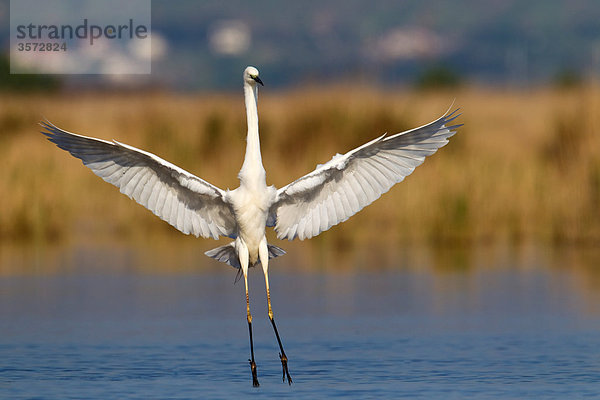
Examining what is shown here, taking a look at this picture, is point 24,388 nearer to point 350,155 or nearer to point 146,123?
point 350,155

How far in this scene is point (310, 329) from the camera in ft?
33.0

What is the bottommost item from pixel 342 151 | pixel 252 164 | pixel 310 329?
pixel 310 329

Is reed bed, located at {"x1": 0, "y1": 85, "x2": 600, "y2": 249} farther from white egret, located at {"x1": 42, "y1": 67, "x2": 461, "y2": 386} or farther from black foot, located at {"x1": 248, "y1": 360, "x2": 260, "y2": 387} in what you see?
black foot, located at {"x1": 248, "y1": 360, "x2": 260, "y2": 387}

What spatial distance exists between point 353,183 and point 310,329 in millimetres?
1519

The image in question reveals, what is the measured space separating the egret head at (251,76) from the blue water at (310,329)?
208 centimetres

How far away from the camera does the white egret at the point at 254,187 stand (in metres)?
8.84

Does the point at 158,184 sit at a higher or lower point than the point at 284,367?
higher

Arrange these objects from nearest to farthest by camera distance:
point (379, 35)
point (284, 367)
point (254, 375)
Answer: point (254, 375) < point (284, 367) < point (379, 35)

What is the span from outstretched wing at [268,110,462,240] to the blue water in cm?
100

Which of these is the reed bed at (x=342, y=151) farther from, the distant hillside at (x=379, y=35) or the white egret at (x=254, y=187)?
the distant hillside at (x=379, y=35)

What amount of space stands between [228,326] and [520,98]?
63.0ft

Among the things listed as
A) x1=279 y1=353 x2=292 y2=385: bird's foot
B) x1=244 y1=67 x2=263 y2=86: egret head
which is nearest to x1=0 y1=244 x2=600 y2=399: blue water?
x1=279 y1=353 x2=292 y2=385: bird's foot

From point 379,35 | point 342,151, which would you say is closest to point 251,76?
point 342,151

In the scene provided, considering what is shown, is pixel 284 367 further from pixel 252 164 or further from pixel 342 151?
pixel 342 151
